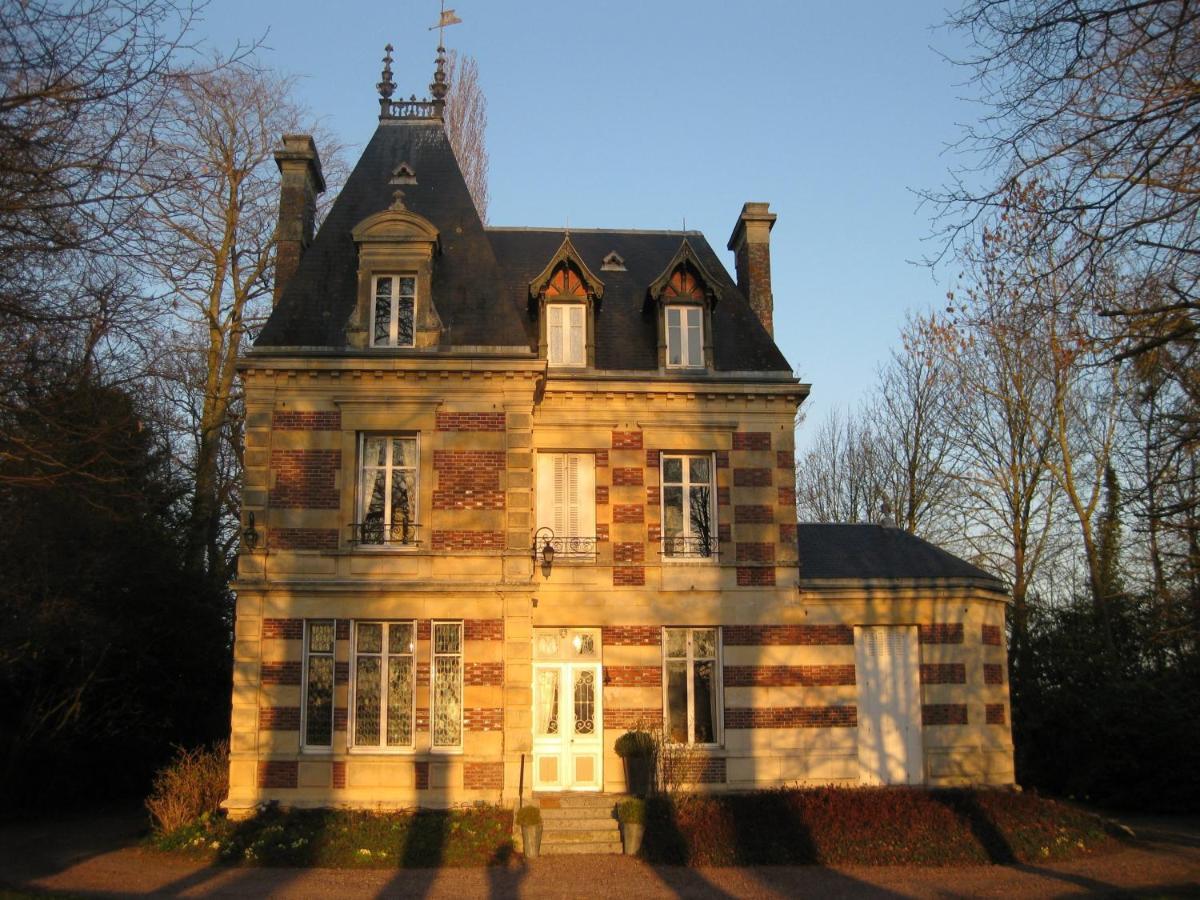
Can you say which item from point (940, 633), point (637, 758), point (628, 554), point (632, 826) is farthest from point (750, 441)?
point (632, 826)

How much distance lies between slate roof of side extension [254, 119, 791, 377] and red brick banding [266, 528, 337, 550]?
9.83 ft

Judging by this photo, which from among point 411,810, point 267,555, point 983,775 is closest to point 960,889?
point 983,775

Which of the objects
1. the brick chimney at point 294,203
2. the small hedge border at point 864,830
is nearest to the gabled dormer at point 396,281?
the brick chimney at point 294,203

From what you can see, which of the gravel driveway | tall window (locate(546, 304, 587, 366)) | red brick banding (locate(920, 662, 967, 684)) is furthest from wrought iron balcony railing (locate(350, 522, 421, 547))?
red brick banding (locate(920, 662, 967, 684))

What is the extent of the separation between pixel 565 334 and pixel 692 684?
6.58 m

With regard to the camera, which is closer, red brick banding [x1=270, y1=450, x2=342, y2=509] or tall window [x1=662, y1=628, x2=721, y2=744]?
red brick banding [x1=270, y1=450, x2=342, y2=509]

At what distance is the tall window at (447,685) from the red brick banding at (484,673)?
0.16 m

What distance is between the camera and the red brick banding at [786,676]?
17750 millimetres

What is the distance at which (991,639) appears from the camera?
1873cm

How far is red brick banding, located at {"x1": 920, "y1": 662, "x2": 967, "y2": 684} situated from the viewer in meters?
18.2

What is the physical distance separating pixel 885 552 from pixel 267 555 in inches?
435

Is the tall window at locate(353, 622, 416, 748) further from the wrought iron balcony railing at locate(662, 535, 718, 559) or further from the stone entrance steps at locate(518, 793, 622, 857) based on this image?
the wrought iron balcony railing at locate(662, 535, 718, 559)

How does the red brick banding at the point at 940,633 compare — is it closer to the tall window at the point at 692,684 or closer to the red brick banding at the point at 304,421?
the tall window at the point at 692,684

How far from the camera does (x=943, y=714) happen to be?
1812 centimetres
